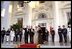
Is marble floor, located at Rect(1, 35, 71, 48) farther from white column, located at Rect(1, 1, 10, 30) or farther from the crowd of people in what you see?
white column, located at Rect(1, 1, 10, 30)

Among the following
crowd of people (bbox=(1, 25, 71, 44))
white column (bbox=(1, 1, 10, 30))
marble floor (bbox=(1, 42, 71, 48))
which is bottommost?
marble floor (bbox=(1, 42, 71, 48))

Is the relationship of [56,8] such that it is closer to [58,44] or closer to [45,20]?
[45,20]

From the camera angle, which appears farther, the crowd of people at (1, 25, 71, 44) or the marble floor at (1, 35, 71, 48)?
the crowd of people at (1, 25, 71, 44)

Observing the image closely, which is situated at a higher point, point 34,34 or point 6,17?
point 6,17

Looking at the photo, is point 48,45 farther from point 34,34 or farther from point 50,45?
point 34,34

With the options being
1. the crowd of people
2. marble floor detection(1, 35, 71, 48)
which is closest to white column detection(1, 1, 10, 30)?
the crowd of people

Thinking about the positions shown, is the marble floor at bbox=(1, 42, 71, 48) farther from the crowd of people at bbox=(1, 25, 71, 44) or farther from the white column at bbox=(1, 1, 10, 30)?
the white column at bbox=(1, 1, 10, 30)

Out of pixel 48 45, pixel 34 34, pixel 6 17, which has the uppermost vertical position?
pixel 6 17

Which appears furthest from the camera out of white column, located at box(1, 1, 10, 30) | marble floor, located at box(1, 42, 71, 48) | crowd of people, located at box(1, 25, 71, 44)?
crowd of people, located at box(1, 25, 71, 44)

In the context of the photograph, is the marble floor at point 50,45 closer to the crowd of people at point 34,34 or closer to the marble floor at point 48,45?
the marble floor at point 48,45

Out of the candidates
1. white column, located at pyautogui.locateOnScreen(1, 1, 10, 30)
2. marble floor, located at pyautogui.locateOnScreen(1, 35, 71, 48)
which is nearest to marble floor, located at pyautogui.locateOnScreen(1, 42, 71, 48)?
marble floor, located at pyautogui.locateOnScreen(1, 35, 71, 48)

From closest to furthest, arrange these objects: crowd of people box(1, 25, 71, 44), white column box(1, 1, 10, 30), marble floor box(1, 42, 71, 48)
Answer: marble floor box(1, 42, 71, 48)
white column box(1, 1, 10, 30)
crowd of people box(1, 25, 71, 44)

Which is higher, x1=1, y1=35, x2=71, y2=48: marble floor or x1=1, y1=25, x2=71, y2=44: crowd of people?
x1=1, y1=25, x2=71, y2=44: crowd of people

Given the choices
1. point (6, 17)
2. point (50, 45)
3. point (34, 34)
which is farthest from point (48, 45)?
point (6, 17)
